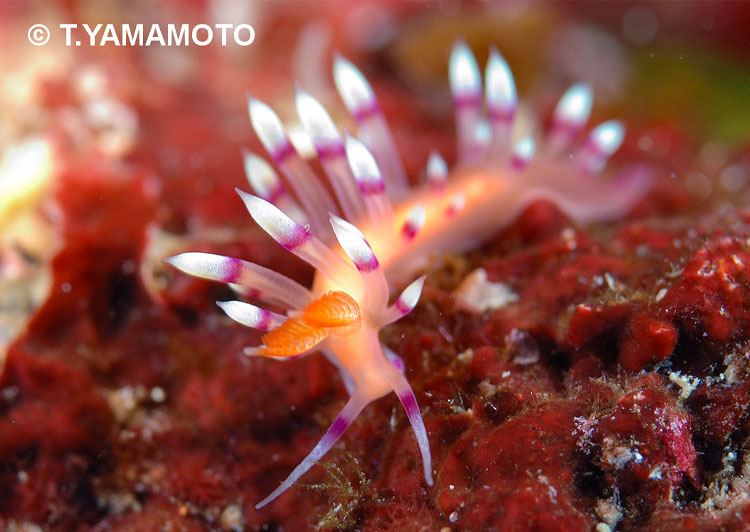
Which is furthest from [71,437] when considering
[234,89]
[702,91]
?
[702,91]

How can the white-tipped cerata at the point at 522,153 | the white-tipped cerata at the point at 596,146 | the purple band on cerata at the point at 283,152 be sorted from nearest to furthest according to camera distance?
the purple band on cerata at the point at 283,152 < the white-tipped cerata at the point at 522,153 < the white-tipped cerata at the point at 596,146

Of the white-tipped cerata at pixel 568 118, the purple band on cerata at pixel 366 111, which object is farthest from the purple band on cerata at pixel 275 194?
the white-tipped cerata at pixel 568 118

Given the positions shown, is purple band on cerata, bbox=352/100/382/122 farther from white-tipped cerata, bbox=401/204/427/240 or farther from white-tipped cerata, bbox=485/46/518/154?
white-tipped cerata, bbox=401/204/427/240

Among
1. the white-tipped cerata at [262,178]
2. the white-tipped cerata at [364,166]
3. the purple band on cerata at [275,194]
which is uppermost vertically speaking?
the white-tipped cerata at [364,166]

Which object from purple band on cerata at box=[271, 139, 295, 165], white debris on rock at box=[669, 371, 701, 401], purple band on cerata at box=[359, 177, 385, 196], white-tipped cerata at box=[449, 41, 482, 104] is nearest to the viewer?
white debris on rock at box=[669, 371, 701, 401]

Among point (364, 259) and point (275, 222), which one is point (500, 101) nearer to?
point (364, 259)

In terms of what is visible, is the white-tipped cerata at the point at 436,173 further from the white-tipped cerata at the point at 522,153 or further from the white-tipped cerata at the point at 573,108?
the white-tipped cerata at the point at 573,108

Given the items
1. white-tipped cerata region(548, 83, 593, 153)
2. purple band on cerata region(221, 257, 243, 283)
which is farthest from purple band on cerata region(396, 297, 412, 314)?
white-tipped cerata region(548, 83, 593, 153)
